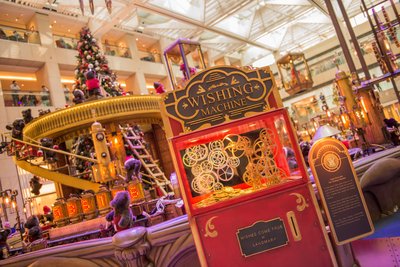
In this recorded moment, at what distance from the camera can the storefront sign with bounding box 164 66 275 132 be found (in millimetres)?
2650

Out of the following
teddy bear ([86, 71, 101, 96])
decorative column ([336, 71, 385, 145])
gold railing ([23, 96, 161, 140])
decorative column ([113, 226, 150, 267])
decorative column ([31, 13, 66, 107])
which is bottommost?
decorative column ([113, 226, 150, 267])

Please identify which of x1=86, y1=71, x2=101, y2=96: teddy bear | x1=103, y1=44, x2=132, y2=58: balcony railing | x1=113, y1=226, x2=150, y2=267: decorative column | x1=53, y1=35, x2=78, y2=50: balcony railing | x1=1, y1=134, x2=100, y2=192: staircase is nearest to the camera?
x1=113, y1=226, x2=150, y2=267: decorative column

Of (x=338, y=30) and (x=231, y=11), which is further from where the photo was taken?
(x=231, y=11)

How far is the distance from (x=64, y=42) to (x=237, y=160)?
57.7ft

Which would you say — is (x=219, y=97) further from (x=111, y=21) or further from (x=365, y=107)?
(x=111, y=21)

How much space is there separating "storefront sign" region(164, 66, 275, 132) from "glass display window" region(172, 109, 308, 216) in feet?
0.35

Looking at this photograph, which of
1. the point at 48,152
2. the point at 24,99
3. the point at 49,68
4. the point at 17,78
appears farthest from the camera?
the point at 17,78

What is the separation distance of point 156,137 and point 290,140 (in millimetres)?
10575

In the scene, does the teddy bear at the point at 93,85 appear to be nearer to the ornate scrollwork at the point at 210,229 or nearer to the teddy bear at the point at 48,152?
the teddy bear at the point at 48,152

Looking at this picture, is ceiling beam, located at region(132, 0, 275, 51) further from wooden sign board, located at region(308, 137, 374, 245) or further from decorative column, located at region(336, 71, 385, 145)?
wooden sign board, located at region(308, 137, 374, 245)

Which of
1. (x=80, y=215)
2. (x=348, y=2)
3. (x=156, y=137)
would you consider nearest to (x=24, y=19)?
(x=156, y=137)

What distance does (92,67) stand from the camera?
9.00m

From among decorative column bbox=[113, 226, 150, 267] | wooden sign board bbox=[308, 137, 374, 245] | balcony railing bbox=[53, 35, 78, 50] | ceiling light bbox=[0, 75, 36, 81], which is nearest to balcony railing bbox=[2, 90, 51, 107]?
ceiling light bbox=[0, 75, 36, 81]

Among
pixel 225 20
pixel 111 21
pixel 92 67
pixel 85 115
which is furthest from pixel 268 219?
pixel 225 20
